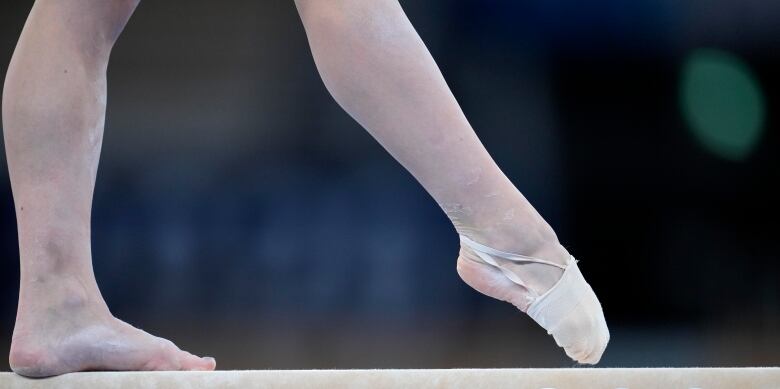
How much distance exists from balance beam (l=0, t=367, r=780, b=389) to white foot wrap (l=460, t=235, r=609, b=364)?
0.26 meters

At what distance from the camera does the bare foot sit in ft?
2.60

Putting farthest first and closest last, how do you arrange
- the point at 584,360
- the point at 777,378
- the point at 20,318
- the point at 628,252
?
the point at 628,252, the point at 584,360, the point at 20,318, the point at 777,378

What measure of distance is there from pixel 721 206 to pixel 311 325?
1304 mm

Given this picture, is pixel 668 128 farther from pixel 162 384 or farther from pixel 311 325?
pixel 162 384

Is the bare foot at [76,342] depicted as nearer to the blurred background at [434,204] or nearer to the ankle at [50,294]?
the ankle at [50,294]

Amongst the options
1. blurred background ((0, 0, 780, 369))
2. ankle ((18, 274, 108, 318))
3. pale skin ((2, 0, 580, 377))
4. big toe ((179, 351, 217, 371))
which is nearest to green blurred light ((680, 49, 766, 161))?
blurred background ((0, 0, 780, 369))

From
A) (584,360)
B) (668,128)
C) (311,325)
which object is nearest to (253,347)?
(311,325)

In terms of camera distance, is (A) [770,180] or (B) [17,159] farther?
(A) [770,180]

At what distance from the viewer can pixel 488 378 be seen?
27.7 inches

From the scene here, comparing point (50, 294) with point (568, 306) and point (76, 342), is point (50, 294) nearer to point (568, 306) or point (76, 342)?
point (76, 342)

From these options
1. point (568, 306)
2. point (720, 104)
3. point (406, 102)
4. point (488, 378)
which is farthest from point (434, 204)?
point (488, 378)

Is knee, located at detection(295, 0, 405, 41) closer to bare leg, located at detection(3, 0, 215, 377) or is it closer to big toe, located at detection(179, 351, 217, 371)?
bare leg, located at detection(3, 0, 215, 377)

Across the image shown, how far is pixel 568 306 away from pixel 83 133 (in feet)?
1.88

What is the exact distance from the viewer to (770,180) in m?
2.55
